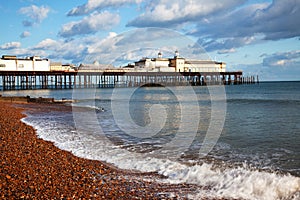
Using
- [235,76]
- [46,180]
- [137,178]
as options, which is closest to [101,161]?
[137,178]

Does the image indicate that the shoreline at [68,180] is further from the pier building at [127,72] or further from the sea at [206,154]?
the pier building at [127,72]

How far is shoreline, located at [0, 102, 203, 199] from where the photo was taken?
3.87 meters

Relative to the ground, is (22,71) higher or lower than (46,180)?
higher

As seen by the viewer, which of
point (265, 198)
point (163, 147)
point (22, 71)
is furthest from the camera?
point (22, 71)

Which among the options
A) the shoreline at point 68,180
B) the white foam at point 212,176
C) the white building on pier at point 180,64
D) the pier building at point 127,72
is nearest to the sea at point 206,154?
the white foam at point 212,176

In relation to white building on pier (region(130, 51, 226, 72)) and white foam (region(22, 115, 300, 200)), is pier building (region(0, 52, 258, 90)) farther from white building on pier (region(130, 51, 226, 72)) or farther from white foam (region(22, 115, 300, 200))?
white foam (region(22, 115, 300, 200))

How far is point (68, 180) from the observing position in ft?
14.4

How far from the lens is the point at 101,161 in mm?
5941

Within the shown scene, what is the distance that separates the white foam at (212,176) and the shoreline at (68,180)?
29 centimetres

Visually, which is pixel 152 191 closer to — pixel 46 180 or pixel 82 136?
pixel 46 180

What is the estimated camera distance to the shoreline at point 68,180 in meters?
3.87

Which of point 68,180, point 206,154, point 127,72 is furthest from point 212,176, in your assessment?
point 127,72

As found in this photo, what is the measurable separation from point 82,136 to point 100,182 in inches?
186

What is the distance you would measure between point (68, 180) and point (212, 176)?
2324 millimetres
